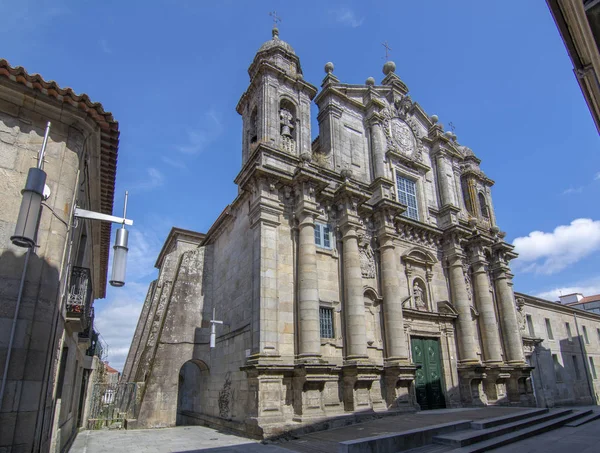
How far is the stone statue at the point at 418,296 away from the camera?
669 inches

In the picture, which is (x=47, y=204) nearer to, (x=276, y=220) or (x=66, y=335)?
(x=66, y=335)

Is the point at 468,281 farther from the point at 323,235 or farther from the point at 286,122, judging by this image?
the point at 286,122

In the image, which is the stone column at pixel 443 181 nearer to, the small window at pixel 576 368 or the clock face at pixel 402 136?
the clock face at pixel 402 136

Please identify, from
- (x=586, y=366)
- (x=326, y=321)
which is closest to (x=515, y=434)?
(x=326, y=321)

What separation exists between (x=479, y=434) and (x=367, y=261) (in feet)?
24.5

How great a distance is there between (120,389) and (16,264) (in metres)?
12.9

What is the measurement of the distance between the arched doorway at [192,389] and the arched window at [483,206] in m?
18.5

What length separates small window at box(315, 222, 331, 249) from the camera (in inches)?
564

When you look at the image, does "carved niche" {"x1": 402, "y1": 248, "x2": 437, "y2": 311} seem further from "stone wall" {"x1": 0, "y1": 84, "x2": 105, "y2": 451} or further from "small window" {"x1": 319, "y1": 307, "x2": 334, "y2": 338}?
"stone wall" {"x1": 0, "y1": 84, "x2": 105, "y2": 451}

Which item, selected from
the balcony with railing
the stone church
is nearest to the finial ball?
the stone church

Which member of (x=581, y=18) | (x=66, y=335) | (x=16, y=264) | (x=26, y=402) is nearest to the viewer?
(x=581, y=18)

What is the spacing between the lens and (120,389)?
1639cm

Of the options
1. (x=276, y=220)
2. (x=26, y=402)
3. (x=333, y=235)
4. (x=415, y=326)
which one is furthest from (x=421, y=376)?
(x=26, y=402)

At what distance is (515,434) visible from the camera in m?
10.1
